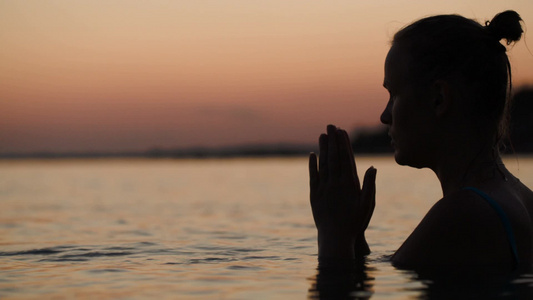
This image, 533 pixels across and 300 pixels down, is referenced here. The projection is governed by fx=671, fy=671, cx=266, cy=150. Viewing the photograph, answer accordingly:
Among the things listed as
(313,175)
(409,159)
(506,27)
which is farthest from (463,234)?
(506,27)

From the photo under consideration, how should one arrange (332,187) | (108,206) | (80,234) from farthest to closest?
(108,206), (80,234), (332,187)

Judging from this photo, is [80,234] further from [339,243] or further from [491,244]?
[491,244]

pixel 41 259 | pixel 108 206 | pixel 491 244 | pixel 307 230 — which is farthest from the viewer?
pixel 108 206

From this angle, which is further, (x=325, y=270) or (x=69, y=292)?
(x=325, y=270)

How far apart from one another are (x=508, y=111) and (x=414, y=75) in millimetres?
543

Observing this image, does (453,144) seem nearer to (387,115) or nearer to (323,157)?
(387,115)

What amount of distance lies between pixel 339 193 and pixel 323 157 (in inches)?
8.3

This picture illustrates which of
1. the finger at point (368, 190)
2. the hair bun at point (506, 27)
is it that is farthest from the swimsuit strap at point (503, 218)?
the hair bun at point (506, 27)

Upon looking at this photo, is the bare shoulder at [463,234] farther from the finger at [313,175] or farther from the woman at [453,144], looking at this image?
the finger at [313,175]

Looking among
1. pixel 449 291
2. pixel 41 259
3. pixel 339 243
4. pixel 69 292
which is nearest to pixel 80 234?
pixel 41 259

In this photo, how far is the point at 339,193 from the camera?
352 centimetres

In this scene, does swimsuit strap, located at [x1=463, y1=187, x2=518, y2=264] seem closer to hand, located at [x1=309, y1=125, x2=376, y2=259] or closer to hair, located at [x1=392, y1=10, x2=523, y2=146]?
hair, located at [x1=392, y1=10, x2=523, y2=146]

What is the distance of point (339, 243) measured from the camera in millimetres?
3646

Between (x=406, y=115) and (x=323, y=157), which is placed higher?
(x=406, y=115)
